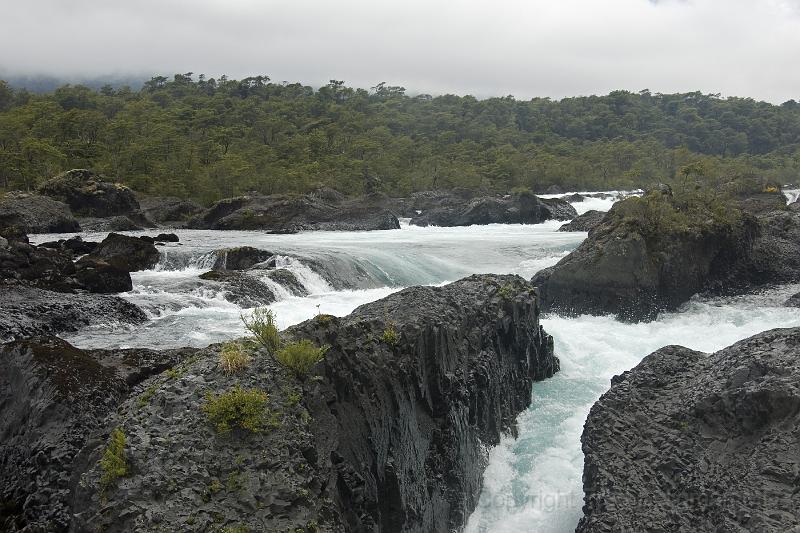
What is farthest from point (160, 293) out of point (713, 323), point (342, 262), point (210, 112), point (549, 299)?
Result: point (210, 112)

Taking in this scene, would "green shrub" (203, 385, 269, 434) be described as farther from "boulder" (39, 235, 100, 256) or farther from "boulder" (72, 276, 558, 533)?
"boulder" (39, 235, 100, 256)

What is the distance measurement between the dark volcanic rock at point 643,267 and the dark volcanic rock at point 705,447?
1152 cm

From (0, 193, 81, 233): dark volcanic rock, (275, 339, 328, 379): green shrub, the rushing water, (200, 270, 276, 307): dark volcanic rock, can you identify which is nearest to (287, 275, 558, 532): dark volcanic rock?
(275, 339, 328, 379): green shrub

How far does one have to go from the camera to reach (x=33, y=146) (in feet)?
158

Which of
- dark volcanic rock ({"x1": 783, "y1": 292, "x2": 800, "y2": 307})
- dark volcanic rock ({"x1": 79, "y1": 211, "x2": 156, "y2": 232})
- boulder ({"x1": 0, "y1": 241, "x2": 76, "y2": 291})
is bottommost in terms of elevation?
dark volcanic rock ({"x1": 79, "y1": 211, "x2": 156, "y2": 232})

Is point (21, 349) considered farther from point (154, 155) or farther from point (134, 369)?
point (154, 155)

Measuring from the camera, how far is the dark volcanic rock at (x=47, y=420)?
6.22 metres

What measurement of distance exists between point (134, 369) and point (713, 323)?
56.2 ft

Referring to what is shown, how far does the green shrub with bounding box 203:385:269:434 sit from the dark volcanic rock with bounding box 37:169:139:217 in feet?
133

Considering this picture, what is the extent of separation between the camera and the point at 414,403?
8.38 m

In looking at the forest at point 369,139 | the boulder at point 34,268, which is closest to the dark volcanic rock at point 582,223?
the forest at point 369,139

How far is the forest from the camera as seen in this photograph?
56.7 metres

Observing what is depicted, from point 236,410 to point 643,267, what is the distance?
56.7 ft

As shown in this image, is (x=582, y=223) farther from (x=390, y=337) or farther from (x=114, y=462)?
(x=114, y=462)
